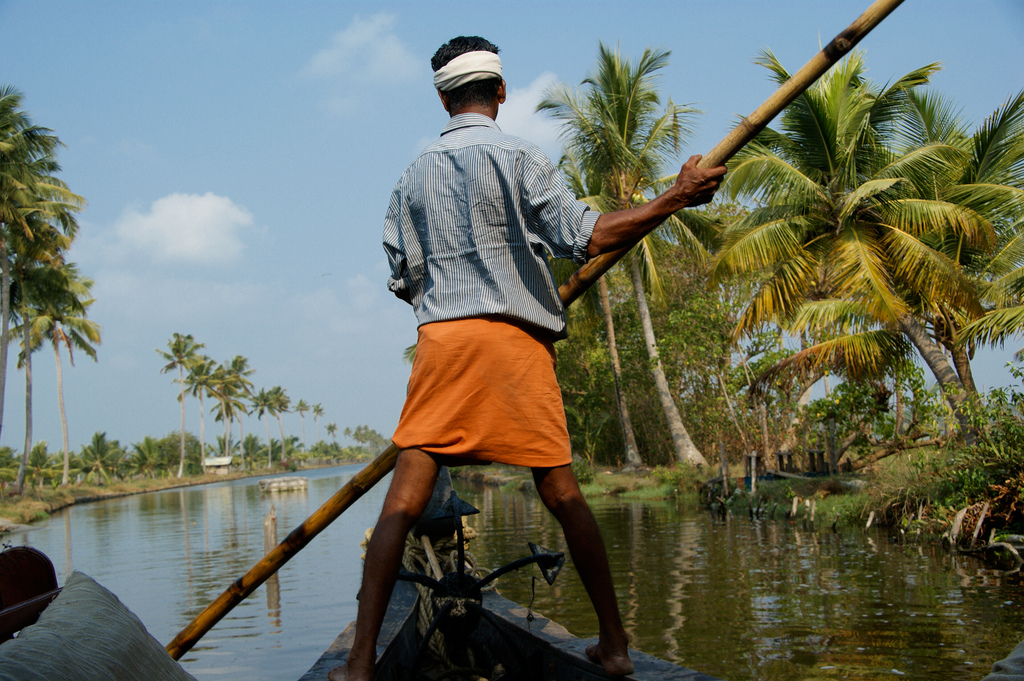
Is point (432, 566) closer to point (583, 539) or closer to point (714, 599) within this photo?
point (583, 539)

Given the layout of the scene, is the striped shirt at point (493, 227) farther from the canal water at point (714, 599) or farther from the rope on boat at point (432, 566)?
the canal water at point (714, 599)

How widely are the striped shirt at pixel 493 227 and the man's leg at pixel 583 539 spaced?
385 mm

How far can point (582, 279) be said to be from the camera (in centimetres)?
215

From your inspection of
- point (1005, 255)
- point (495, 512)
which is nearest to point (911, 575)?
point (1005, 255)

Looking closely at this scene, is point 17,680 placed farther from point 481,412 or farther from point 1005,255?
point 1005,255

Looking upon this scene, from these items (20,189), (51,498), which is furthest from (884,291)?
(51,498)

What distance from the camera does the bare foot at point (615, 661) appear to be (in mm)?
1985

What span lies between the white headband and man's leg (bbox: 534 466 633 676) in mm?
1064

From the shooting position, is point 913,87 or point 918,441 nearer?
point 913,87

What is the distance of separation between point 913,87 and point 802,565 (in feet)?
25.2

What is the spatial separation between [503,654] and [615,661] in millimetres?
961

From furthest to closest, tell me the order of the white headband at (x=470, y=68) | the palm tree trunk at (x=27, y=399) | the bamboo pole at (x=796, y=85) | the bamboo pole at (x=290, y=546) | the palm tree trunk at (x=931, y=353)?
the palm tree trunk at (x=27, y=399)
the palm tree trunk at (x=931, y=353)
the bamboo pole at (x=290, y=546)
the white headband at (x=470, y=68)
the bamboo pole at (x=796, y=85)

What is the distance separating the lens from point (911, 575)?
6.69 m

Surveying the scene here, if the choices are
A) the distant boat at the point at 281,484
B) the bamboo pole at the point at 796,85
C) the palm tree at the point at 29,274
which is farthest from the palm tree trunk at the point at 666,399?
the distant boat at the point at 281,484
